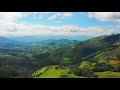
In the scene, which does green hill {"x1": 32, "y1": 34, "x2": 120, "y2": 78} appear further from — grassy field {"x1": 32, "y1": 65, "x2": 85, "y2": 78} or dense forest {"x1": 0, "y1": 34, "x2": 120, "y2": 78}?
grassy field {"x1": 32, "y1": 65, "x2": 85, "y2": 78}

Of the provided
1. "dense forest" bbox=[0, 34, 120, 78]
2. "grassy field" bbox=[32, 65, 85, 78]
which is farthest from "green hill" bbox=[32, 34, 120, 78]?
"grassy field" bbox=[32, 65, 85, 78]

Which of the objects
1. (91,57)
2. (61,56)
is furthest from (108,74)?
(61,56)

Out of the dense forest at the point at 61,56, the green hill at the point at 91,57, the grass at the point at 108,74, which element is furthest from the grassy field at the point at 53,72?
the grass at the point at 108,74

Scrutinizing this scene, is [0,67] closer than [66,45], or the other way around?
[0,67]

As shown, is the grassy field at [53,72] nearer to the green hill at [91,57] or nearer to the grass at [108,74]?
the green hill at [91,57]
